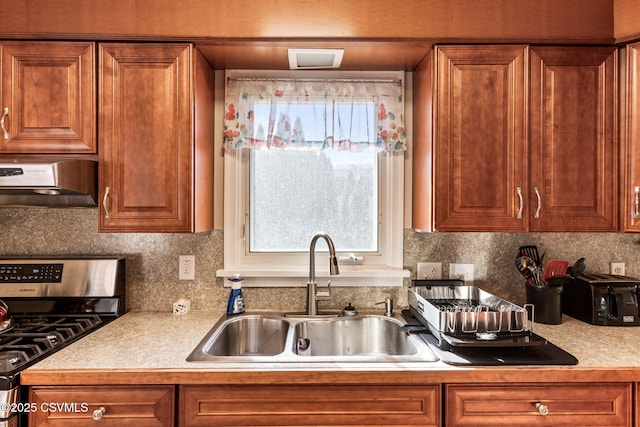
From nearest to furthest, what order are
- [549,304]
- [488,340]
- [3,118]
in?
[488,340] → [3,118] → [549,304]

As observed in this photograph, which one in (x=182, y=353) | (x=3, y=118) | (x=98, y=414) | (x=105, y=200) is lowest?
(x=98, y=414)

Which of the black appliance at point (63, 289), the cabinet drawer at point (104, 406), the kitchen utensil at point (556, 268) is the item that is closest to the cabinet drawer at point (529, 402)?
the kitchen utensil at point (556, 268)

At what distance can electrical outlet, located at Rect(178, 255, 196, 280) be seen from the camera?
193cm

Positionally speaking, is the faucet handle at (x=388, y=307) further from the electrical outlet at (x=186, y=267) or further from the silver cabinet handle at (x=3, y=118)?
the silver cabinet handle at (x=3, y=118)

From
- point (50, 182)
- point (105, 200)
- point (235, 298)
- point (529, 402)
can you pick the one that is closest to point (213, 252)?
point (235, 298)

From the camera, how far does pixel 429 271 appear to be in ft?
6.39

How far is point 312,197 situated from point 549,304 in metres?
1.16

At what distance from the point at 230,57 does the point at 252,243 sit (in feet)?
2.88

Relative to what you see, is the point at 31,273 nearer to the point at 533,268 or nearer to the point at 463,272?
the point at 463,272

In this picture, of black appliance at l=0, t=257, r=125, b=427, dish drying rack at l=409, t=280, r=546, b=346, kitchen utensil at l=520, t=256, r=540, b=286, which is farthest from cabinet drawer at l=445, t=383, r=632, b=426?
black appliance at l=0, t=257, r=125, b=427

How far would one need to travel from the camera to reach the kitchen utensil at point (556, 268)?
1845mm

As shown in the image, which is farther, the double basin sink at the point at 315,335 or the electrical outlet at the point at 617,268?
the electrical outlet at the point at 617,268

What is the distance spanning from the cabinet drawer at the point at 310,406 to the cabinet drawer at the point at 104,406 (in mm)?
73

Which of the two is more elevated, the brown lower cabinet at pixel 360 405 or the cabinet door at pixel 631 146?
the cabinet door at pixel 631 146
